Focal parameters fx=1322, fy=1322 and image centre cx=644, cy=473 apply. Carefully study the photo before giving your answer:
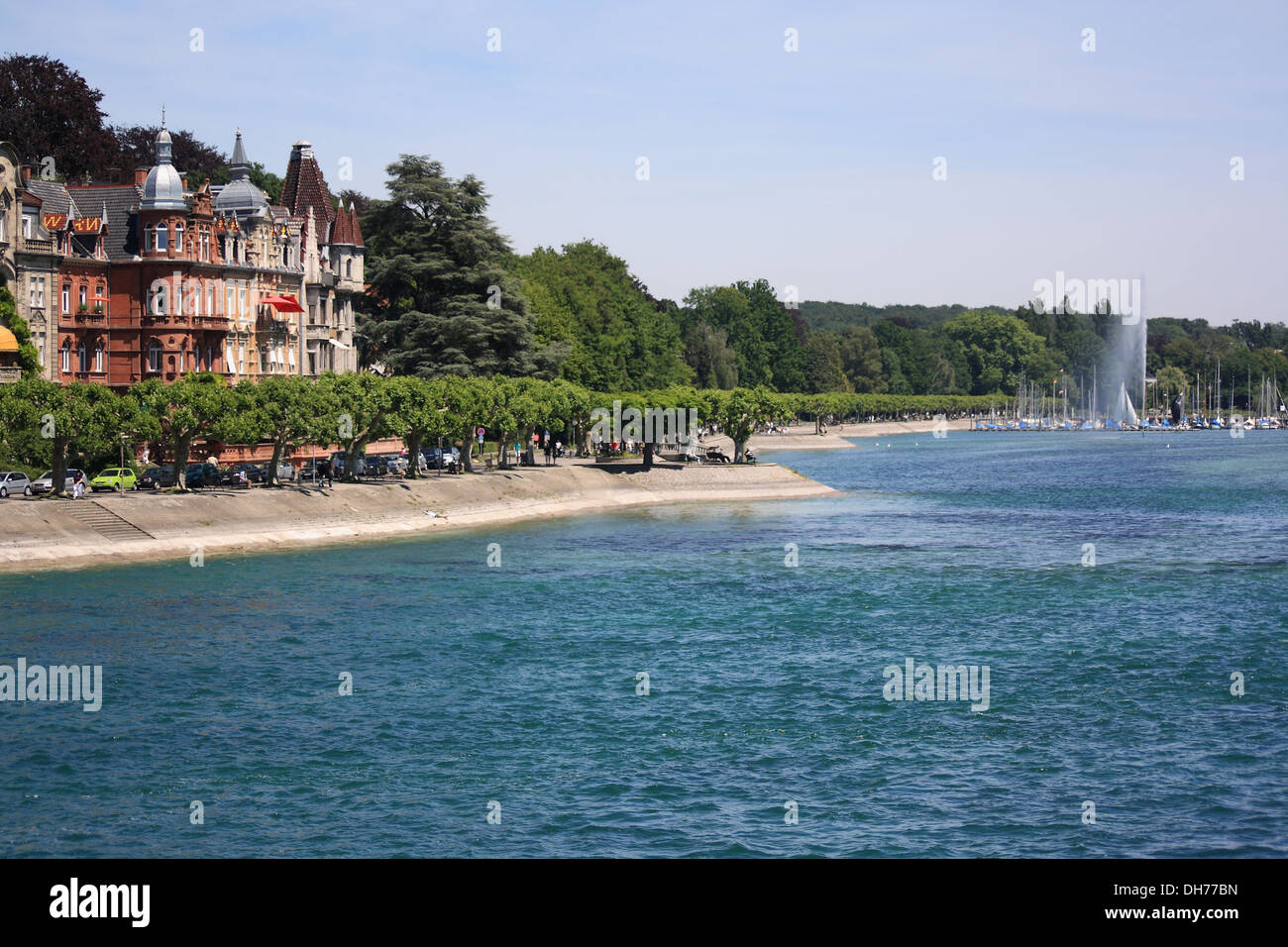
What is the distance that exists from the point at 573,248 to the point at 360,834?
162 m

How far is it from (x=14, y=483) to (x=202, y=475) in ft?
39.9

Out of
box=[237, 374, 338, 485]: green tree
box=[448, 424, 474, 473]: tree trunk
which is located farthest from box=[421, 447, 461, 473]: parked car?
box=[237, 374, 338, 485]: green tree

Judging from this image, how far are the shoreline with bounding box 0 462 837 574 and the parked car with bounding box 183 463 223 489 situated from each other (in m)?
3.18

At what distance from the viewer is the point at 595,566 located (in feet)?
245

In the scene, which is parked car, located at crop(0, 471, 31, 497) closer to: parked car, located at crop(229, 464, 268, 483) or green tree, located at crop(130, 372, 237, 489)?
green tree, located at crop(130, 372, 237, 489)

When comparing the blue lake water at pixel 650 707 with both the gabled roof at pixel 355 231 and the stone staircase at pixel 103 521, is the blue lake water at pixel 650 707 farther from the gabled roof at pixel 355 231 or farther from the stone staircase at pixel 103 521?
the gabled roof at pixel 355 231

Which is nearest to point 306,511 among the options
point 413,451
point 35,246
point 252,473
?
point 252,473

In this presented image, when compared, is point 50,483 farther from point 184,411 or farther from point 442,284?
point 442,284

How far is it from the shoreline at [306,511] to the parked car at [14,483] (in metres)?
4.10

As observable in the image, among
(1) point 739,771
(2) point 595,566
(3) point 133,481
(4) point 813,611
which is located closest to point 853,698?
(1) point 739,771

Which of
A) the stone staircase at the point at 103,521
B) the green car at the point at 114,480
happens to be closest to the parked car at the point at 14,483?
the green car at the point at 114,480

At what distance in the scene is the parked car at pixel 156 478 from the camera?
8144cm

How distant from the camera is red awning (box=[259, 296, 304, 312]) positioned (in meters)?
110

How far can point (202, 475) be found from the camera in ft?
276
